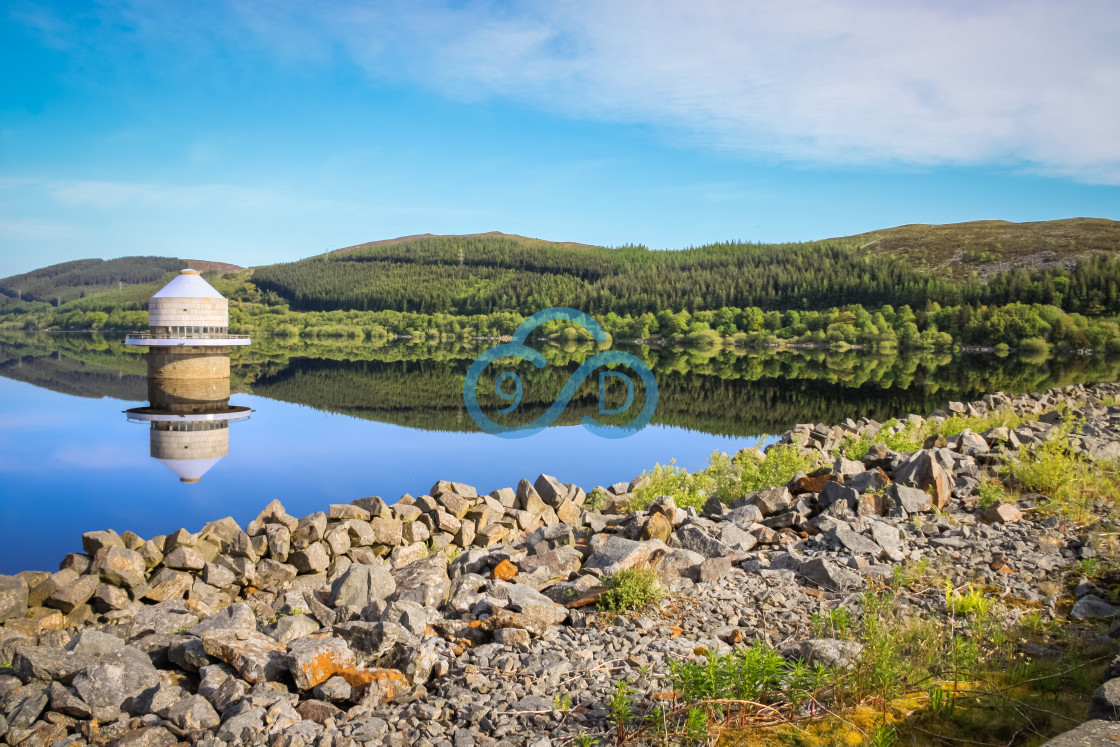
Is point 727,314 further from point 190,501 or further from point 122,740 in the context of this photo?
point 122,740

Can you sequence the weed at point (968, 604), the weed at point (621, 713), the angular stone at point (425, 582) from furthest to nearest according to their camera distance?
1. the angular stone at point (425, 582)
2. the weed at point (968, 604)
3. the weed at point (621, 713)

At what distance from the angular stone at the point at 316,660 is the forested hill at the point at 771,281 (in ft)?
439

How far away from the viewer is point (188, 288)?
34.6 m

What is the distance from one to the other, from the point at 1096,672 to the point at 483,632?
14.7 ft

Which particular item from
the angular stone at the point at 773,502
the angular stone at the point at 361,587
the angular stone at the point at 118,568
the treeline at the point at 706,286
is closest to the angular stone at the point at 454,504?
the angular stone at the point at 361,587

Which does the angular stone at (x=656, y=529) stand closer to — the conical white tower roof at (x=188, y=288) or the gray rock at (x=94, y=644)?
the gray rock at (x=94, y=644)

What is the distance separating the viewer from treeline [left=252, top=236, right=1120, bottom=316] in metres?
120

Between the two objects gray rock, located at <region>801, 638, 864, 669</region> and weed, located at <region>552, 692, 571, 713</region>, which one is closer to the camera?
weed, located at <region>552, 692, 571, 713</region>

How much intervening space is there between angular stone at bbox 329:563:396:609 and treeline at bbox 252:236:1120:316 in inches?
4957

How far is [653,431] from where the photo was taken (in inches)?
1089

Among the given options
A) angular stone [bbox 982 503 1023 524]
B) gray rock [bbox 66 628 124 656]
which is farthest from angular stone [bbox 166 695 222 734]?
angular stone [bbox 982 503 1023 524]

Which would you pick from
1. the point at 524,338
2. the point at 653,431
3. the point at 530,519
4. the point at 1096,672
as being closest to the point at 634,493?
the point at 530,519

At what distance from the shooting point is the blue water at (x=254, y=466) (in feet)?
49.8

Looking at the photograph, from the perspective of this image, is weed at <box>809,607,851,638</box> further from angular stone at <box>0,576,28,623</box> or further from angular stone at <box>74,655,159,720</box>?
angular stone at <box>0,576,28,623</box>
